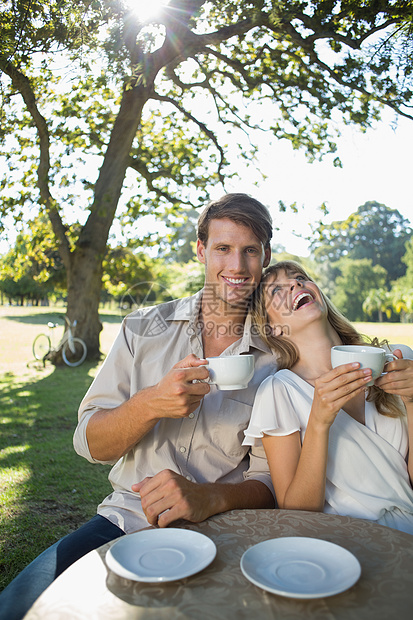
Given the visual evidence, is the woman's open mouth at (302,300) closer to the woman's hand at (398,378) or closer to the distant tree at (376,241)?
the woman's hand at (398,378)

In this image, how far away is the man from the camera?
188cm

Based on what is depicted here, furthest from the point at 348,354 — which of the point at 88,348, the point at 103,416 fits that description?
the point at 88,348

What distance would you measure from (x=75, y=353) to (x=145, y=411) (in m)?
11.1

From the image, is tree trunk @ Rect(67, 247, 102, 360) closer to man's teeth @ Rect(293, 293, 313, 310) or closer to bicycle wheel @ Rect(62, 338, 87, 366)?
bicycle wheel @ Rect(62, 338, 87, 366)

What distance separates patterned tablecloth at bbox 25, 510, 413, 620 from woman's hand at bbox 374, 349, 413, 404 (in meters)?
0.59

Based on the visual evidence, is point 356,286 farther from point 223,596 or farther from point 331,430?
point 223,596

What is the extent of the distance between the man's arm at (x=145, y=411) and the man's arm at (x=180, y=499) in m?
0.25

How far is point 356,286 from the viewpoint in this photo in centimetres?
5906

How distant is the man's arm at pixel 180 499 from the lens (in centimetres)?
179

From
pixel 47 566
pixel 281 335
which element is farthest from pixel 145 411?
pixel 281 335

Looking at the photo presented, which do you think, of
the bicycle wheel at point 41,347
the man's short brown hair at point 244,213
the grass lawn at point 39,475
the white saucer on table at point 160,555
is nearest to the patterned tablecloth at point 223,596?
the white saucer on table at point 160,555

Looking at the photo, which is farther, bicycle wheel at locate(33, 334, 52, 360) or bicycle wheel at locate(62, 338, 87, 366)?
bicycle wheel at locate(33, 334, 52, 360)

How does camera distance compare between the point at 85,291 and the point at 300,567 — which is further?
the point at 85,291


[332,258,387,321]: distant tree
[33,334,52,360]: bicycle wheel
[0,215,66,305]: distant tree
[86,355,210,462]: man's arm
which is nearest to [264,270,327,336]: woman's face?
[86,355,210,462]: man's arm
